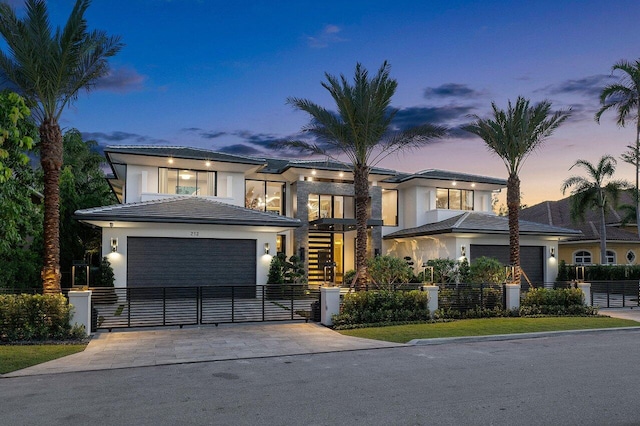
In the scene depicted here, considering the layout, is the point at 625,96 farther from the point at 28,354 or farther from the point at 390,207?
the point at 28,354

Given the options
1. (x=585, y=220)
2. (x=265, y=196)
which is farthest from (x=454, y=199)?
(x=585, y=220)

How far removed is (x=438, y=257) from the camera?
26750 mm

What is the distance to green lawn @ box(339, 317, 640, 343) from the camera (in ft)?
43.1

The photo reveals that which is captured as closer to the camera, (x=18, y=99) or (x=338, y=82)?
(x=18, y=99)

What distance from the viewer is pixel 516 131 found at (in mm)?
18438

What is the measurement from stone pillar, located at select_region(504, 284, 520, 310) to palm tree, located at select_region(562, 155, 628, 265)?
17.3 meters

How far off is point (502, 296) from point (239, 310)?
919 centimetres

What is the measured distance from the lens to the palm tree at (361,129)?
16.4m

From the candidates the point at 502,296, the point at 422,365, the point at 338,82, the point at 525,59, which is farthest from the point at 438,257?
the point at 422,365

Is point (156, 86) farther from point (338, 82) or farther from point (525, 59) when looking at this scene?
point (525, 59)

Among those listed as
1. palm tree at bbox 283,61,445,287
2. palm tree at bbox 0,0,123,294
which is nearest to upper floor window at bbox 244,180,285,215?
palm tree at bbox 283,61,445,287

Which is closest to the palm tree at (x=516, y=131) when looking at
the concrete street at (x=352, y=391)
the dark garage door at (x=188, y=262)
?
the concrete street at (x=352, y=391)

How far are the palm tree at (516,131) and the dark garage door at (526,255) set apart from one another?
7.39m

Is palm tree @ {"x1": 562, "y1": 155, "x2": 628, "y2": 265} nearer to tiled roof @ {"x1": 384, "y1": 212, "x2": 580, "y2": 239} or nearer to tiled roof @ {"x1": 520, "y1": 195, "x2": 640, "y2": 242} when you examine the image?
tiled roof @ {"x1": 520, "y1": 195, "x2": 640, "y2": 242}
